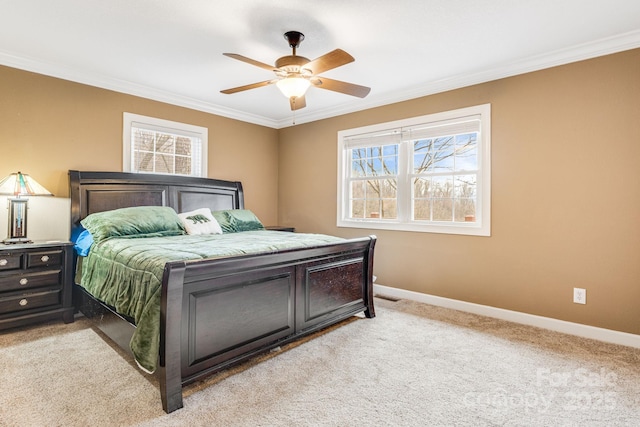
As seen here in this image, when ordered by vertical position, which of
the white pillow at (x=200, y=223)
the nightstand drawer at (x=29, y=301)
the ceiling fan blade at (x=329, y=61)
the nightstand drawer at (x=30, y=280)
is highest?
the ceiling fan blade at (x=329, y=61)

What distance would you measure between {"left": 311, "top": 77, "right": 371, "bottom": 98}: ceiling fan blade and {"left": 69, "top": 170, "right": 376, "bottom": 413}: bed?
4.23ft

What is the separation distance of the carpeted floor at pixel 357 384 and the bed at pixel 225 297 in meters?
0.16

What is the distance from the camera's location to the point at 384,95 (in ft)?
13.6

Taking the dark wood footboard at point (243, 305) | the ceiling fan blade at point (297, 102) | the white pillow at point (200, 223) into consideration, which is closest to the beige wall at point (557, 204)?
the dark wood footboard at point (243, 305)

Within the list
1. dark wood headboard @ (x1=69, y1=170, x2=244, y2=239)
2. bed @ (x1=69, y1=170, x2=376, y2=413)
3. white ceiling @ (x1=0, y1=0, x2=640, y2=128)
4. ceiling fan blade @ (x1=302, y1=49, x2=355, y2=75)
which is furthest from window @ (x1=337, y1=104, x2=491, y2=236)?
ceiling fan blade @ (x1=302, y1=49, x2=355, y2=75)

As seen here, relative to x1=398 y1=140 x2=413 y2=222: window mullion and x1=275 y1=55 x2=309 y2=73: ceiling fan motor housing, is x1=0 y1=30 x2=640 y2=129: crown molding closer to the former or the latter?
x1=398 y1=140 x2=413 y2=222: window mullion

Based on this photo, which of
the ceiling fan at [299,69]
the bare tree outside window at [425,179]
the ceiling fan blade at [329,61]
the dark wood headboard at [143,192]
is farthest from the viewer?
the bare tree outside window at [425,179]

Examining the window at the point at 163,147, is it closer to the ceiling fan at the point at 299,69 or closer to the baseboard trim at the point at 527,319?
the ceiling fan at the point at 299,69

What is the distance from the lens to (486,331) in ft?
9.85

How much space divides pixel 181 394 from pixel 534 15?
3390 mm

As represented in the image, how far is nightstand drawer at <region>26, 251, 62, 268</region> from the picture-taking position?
2.92 meters

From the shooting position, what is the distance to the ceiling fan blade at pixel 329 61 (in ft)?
7.35

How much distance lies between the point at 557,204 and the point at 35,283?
15.4 feet

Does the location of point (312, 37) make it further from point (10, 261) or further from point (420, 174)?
point (10, 261)
